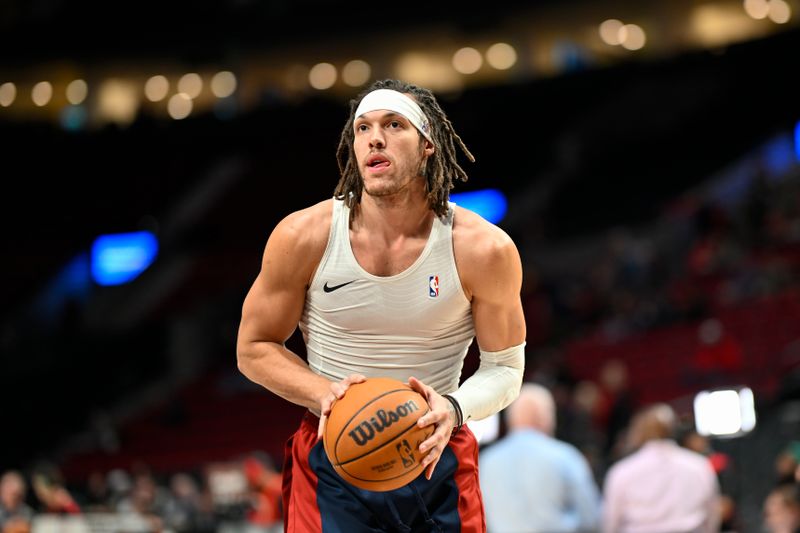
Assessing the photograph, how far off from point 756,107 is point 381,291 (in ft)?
64.7

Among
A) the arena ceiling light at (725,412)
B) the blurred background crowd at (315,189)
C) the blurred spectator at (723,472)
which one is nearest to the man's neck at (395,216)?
the blurred spectator at (723,472)

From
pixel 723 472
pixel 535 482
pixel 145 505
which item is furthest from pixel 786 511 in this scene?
pixel 145 505

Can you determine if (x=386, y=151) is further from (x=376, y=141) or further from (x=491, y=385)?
(x=491, y=385)

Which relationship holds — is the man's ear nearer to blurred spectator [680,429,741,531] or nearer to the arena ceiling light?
blurred spectator [680,429,741,531]

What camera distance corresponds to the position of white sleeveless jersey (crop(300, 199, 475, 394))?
11.9 ft

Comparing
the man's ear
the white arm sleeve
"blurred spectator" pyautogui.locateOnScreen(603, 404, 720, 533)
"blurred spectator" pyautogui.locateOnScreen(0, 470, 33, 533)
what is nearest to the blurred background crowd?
"blurred spectator" pyautogui.locateOnScreen(0, 470, 33, 533)

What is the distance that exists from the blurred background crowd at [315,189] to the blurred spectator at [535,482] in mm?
6536

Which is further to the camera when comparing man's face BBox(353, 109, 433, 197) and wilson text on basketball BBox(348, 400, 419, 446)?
man's face BBox(353, 109, 433, 197)

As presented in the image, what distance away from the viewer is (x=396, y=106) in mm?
3645

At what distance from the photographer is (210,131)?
2412 centimetres

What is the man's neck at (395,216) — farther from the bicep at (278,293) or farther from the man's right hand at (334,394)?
the man's right hand at (334,394)

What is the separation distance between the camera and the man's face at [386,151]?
3.57m

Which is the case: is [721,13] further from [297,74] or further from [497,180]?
[297,74]

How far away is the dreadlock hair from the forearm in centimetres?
50
